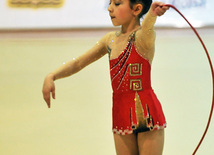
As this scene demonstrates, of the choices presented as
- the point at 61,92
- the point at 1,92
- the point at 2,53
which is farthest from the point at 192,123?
the point at 2,53

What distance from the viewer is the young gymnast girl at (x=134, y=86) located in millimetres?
1178

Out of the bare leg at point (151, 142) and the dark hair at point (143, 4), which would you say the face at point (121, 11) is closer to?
the dark hair at point (143, 4)

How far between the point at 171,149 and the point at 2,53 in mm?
1114

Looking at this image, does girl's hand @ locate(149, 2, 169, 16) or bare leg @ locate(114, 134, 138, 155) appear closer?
girl's hand @ locate(149, 2, 169, 16)

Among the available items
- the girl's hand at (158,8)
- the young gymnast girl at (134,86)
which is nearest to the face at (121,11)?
the young gymnast girl at (134,86)

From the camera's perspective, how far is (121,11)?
123 centimetres

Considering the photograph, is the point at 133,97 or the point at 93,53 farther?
the point at 93,53

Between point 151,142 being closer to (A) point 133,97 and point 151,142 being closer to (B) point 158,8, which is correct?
(A) point 133,97

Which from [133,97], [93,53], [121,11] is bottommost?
[133,97]

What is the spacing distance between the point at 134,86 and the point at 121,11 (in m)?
0.21

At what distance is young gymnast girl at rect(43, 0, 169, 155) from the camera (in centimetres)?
118

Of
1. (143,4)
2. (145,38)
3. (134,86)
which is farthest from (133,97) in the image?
(143,4)

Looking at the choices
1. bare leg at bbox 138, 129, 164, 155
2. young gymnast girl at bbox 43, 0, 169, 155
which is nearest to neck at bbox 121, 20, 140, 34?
young gymnast girl at bbox 43, 0, 169, 155

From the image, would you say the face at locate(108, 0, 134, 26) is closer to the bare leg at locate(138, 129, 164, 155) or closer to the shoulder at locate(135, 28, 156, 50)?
the shoulder at locate(135, 28, 156, 50)
